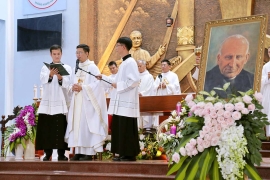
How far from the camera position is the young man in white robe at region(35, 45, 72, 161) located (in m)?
7.84

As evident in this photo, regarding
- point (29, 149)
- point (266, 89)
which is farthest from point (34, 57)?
point (266, 89)

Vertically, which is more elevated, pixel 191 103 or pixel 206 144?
pixel 191 103

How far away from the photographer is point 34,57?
12.7 meters

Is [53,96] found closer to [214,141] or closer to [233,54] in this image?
[233,54]

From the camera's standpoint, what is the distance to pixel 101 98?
7.79 m

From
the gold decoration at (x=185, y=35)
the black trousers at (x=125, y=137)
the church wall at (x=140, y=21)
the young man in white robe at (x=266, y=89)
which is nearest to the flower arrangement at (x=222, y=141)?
the black trousers at (x=125, y=137)

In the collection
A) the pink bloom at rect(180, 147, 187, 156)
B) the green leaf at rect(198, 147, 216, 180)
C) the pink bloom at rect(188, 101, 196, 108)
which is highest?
the pink bloom at rect(188, 101, 196, 108)

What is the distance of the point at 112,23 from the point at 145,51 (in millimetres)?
1263

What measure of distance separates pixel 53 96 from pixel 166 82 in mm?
3013

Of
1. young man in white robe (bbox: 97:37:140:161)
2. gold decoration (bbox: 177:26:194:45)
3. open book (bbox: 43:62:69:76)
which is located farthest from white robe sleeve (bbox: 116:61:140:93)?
gold decoration (bbox: 177:26:194:45)

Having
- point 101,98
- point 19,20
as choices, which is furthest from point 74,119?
point 19,20

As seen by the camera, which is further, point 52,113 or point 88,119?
point 52,113

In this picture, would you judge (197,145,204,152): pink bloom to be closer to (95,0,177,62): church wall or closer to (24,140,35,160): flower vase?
(24,140,35,160): flower vase

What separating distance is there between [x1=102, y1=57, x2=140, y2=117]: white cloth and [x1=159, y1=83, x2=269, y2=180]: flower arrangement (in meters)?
2.45
